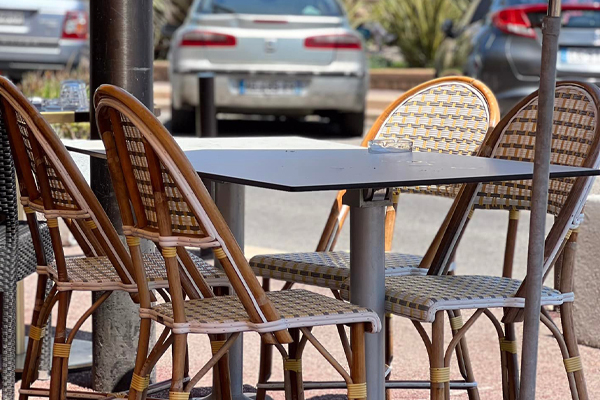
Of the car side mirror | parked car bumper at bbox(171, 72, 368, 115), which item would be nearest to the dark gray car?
parked car bumper at bbox(171, 72, 368, 115)

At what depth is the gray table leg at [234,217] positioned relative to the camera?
360 centimetres

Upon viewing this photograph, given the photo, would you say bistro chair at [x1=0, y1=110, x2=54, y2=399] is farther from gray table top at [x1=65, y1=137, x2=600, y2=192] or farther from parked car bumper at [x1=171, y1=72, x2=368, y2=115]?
parked car bumper at [x1=171, y1=72, x2=368, y2=115]

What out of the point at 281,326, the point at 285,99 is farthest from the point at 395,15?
the point at 281,326

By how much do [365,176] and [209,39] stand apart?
758 cm

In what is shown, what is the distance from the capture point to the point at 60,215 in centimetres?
312

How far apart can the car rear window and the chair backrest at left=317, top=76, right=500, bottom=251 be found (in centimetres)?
626

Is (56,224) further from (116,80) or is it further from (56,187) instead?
(116,80)

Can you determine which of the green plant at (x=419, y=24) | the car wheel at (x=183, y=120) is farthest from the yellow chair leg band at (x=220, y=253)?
the green plant at (x=419, y=24)

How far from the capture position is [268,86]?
10.3 meters

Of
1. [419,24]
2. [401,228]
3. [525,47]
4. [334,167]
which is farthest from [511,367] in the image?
[419,24]

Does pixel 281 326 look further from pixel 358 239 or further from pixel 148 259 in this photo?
pixel 148 259

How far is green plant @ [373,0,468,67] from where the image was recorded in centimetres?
1659

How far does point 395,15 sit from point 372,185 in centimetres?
1482

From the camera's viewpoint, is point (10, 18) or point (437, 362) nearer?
point (437, 362)
